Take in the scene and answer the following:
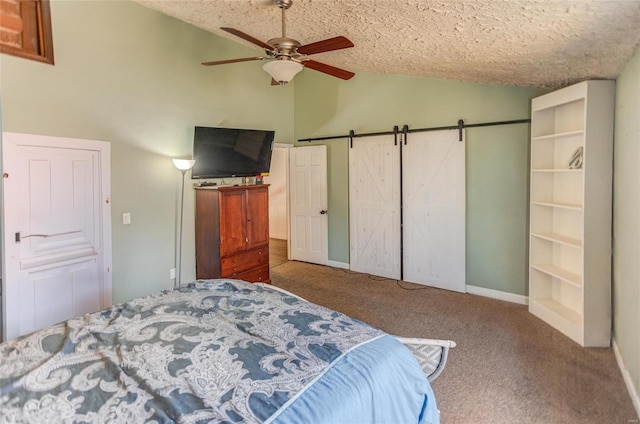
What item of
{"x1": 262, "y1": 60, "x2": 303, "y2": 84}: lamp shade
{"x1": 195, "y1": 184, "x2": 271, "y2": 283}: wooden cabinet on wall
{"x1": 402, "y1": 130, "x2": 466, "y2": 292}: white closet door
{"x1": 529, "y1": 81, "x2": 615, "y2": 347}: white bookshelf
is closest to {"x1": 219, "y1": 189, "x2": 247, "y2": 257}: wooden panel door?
{"x1": 195, "y1": 184, "x2": 271, "y2": 283}: wooden cabinet on wall

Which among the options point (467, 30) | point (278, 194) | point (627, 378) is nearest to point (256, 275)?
Result: point (467, 30)

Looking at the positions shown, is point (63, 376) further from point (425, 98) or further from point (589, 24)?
point (425, 98)

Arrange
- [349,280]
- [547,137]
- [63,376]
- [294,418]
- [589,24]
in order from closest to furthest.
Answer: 1. [294,418]
2. [63,376]
3. [589,24]
4. [547,137]
5. [349,280]

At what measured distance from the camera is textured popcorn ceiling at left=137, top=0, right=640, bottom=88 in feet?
6.47

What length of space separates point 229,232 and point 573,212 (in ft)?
12.3

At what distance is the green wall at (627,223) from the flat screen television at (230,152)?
3947 millimetres

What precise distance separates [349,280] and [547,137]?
300 cm

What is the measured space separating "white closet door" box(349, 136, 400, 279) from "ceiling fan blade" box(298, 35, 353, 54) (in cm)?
270

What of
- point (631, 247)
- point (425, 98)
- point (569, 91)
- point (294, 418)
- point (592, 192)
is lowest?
point (294, 418)

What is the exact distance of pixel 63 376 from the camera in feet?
4.47

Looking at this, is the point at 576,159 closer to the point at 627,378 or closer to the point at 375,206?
the point at 627,378

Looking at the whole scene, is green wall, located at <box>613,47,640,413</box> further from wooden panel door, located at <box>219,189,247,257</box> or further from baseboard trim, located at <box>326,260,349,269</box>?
wooden panel door, located at <box>219,189,247,257</box>

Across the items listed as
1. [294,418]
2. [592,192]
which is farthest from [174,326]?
[592,192]

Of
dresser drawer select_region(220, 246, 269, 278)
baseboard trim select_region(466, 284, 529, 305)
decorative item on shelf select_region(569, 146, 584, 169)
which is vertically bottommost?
baseboard trim select_region(466, 284, 529, 305)
